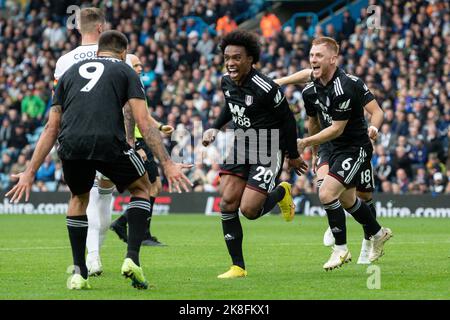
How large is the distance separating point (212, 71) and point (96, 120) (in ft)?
67.8

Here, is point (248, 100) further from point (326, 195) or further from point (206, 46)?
point (206, 46)

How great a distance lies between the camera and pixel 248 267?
11.3m

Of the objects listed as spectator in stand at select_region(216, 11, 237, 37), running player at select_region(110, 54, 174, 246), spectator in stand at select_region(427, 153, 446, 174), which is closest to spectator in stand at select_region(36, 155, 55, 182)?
spectator in stand at select_region(216, 11, 237, 37)

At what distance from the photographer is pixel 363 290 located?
8781mm

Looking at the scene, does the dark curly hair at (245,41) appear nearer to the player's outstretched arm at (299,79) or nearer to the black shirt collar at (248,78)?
the black shirt collar at (248,78)

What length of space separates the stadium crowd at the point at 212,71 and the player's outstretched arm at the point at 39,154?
16.0m

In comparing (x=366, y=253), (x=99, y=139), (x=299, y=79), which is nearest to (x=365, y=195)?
(x=366, y=253)

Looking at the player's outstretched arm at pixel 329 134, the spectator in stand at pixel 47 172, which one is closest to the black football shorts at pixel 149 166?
the player's outstretched arm at pixel 329 134

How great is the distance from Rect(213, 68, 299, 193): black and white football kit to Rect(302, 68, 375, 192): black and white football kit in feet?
2.31

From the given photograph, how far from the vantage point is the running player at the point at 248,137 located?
1023 cm

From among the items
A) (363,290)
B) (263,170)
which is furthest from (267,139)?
(363,290)

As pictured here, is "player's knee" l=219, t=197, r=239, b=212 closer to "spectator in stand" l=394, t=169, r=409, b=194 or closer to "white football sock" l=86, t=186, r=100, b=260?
"white football sock" l=86, t=186, r=100, b=260

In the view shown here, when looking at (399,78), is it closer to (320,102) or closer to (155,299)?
(320,102)

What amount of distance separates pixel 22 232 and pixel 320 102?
9121mm
